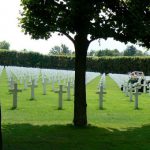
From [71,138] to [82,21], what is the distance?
2.89m

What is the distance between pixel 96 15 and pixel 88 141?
3.07 m

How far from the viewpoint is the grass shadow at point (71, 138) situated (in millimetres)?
9984

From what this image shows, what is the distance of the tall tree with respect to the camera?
11.7m

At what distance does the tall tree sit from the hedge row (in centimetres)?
5192

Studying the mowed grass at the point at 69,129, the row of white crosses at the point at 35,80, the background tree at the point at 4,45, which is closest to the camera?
the mowed grass at the point at 69,129

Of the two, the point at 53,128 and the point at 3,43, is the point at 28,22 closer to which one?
the point at 53,128

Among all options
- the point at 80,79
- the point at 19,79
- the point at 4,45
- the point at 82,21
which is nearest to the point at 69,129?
the point at 80,79

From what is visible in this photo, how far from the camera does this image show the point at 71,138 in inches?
433

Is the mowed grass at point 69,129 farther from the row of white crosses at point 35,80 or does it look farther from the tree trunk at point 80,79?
the row of white crosses at point 35,80

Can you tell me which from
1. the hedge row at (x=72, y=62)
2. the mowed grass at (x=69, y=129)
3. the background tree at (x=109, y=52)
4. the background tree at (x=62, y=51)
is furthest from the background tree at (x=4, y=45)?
the mowed grass at (x=69, y=129)

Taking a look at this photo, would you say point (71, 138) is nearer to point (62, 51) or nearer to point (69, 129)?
point (69, 129)

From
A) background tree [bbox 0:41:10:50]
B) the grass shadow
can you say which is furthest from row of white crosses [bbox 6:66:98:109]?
background tree [bbox 0:41:10:50]

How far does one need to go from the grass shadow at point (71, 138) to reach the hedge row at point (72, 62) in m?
52.2

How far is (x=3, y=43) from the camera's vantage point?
157250mm
